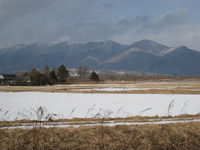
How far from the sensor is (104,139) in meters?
9.72

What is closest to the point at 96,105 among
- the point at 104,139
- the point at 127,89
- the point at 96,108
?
the point at 96,108

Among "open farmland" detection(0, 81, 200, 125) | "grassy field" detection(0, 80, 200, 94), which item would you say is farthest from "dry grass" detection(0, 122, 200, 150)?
"grassy field" detection(0, 80, 200, 94)

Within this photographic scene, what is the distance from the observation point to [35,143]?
9234 millimetres

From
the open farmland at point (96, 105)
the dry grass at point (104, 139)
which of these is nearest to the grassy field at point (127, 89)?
the open farmland at point (96, 105)

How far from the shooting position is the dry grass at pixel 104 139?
8.91 metres

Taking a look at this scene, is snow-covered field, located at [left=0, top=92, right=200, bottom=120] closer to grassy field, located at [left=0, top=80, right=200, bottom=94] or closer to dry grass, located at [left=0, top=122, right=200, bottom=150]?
dry grass, located at [left=0, top=122, right=200, bottom=150]

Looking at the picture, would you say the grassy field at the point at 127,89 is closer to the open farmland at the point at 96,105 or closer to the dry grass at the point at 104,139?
the open farmland at the point at 96,105

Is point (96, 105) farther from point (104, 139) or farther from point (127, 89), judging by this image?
point (127, 89)

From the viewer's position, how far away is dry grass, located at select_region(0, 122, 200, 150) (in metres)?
8.91

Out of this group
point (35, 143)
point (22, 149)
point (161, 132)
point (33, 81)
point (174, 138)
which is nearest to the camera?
point (22, 149)

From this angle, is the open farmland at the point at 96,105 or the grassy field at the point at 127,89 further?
the grassy field at the point at 127,89

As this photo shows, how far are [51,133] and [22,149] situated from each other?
2.16 m

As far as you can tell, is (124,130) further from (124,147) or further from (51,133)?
(51,133)

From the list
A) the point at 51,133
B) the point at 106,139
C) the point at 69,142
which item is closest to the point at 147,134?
the point at 106,139
